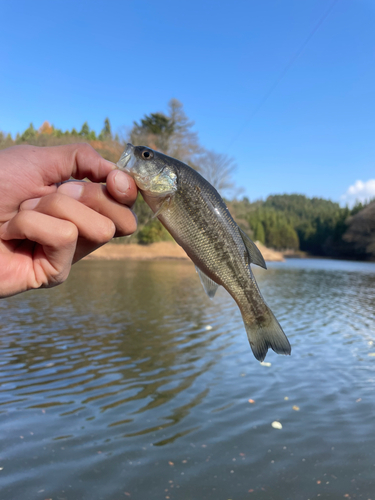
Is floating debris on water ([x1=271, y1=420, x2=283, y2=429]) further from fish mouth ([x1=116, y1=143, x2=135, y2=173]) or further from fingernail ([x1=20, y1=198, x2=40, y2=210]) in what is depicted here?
fingernail ([x1=20, y1=198, x2=40, y2=210])

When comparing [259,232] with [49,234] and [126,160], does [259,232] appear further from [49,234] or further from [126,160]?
[49,234]

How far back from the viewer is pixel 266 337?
2.55 meters

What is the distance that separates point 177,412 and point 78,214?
17.2 ft

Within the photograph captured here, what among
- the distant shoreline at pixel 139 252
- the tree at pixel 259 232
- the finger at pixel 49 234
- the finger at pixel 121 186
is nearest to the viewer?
the finger at pixel 49 234

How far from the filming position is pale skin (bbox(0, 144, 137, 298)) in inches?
81.0

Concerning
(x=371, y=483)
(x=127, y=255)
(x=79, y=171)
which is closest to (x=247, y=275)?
(x=79, y=171)

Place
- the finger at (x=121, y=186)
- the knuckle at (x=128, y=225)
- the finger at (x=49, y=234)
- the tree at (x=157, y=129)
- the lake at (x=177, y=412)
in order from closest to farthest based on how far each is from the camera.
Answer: the finger at (x=49, y=234)
the finger at (x=121, y=186)
the knuckle at (x=128, y=225)
the lake at (x=177, y=412)
the tree at (x=157, y=129)

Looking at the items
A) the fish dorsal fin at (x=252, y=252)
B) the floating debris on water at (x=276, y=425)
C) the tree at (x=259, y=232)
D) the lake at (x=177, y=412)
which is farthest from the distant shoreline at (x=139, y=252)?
the tree at (x=259, y=232)

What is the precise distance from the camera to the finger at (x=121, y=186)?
2.17 metres

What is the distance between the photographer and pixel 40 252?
239 cm

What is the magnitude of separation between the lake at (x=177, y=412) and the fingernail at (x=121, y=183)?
3803 millimetres

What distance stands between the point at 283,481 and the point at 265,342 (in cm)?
323

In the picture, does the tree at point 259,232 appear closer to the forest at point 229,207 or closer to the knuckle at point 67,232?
the forest at point 229,207

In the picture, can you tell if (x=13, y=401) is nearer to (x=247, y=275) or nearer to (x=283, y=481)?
(x=283, y=481)
